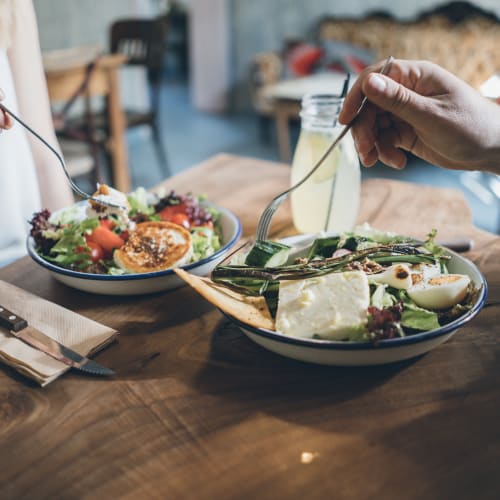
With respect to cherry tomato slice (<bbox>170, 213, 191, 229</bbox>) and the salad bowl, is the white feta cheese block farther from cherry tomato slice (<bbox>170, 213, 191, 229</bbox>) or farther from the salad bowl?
cherry tomato slice (<bbox>170, 213, 191, 229</bbox>)

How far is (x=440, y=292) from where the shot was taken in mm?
788

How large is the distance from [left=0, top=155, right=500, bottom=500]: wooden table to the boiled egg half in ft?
0.27

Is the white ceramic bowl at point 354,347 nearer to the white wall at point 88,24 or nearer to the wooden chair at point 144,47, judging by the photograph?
the wooden chair at point 144,47

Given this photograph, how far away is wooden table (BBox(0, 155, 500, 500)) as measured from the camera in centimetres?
60

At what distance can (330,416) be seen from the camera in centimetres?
69

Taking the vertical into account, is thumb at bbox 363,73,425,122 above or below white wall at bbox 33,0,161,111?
above

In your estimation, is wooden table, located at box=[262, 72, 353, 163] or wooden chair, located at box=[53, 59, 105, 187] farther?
wooden table, located at box=[262, 72, 353, 163]

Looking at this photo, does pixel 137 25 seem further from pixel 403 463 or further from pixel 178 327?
pixel 403 463

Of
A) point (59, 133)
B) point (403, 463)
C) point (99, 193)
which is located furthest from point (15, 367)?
point (59, 133)

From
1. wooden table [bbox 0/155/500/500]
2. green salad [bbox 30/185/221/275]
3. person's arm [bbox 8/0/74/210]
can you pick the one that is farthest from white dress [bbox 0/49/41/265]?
wooden table [bbox 0/155/500/500]

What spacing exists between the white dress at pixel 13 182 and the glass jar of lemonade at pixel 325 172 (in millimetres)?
890

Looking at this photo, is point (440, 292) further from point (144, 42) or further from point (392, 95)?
point (144, 42)

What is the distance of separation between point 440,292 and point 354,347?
0.19 m

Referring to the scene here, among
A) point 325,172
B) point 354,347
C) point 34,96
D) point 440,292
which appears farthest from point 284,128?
point 354,347
